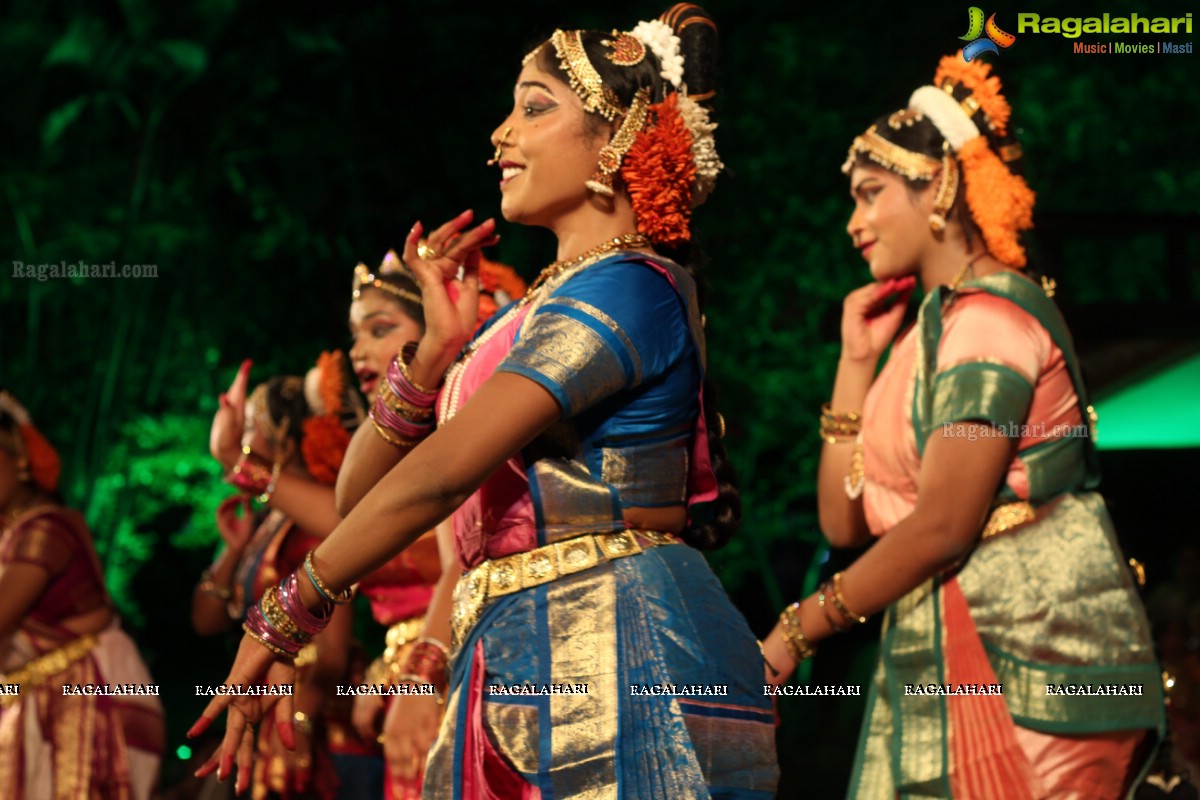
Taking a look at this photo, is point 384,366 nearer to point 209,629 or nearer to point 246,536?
point 246,536

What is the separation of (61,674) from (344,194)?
5098 millimetres

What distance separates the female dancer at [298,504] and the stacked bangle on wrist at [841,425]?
148 centimetres


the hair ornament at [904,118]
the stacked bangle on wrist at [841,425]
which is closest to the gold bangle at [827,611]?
the stacked bangle on wrist at [841,425]

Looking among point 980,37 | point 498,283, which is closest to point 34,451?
point 498,283

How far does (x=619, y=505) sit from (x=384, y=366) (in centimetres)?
205

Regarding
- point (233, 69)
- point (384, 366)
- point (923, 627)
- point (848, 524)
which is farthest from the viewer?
point (233, 69)

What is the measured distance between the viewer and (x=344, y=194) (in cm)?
996

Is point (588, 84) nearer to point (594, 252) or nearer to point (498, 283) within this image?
point (594, 252)

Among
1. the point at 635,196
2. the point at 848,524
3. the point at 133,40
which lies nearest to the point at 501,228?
the point at 133,40

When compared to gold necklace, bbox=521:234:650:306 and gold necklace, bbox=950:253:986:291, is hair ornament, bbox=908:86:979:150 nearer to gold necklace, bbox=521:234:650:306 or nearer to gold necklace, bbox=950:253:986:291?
gold necklace, bbox=950:253:986:291

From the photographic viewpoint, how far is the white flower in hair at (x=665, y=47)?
8.65 ft

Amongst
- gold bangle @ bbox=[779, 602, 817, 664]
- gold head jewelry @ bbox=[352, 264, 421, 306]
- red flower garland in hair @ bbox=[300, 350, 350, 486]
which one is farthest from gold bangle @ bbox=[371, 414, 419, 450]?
red flower garland in hair @ bbox=[300, 350, 350, 486]

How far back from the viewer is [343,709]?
4891 mm

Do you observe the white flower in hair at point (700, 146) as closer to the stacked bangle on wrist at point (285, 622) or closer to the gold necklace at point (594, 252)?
the gold necklace at point (594, 252)
